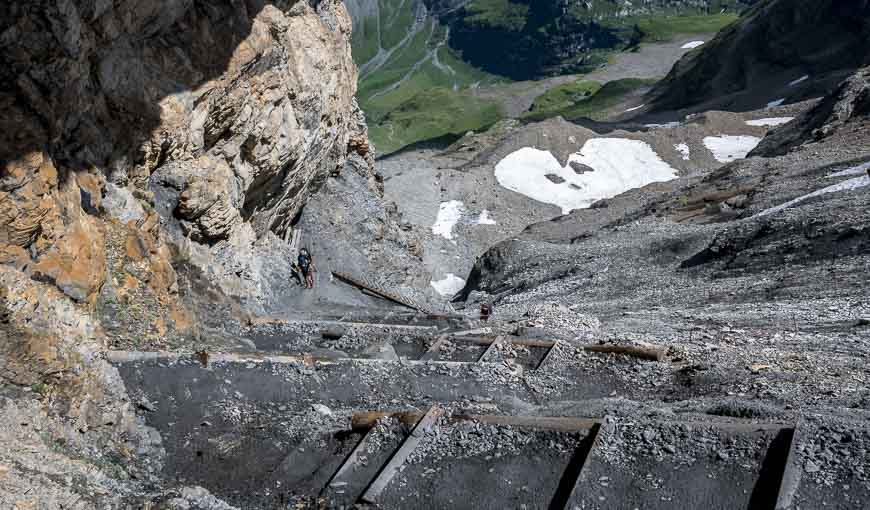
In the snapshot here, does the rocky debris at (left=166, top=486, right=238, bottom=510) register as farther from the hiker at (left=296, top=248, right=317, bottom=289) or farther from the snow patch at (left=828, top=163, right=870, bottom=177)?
the snow patch at (left=828, top=163, right=870, bottom=177)

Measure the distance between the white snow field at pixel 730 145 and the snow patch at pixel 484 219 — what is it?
21660 mm

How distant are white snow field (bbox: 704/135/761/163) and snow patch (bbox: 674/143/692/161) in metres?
1.70

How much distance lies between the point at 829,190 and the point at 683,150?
3497cm

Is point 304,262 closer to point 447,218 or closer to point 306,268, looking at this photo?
point 306,268

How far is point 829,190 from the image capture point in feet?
95.9

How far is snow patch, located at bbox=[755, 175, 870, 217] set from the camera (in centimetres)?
2853

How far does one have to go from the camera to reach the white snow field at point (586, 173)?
56.1 meters

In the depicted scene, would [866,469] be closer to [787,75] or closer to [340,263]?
[340,263]

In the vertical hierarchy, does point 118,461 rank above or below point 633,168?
above

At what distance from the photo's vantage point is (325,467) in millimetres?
11125

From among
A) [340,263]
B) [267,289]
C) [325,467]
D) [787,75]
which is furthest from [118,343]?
[787,75]

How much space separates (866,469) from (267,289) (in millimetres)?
17255

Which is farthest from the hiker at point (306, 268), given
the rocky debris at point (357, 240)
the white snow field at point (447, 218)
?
the white snow field at point (447, 218)

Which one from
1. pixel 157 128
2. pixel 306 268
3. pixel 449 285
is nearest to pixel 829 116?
pixel 449 285
